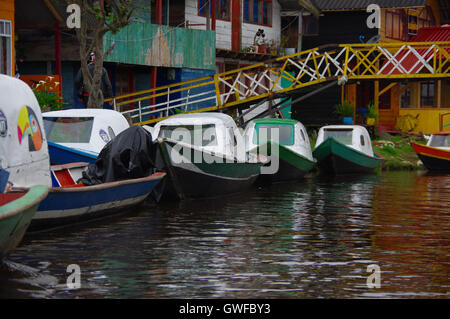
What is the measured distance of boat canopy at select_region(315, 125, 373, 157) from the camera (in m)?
29.2

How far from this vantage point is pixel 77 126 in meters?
18.7

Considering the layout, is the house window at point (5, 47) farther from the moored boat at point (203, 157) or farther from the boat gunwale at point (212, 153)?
the boat gunwale at point (212, 153)

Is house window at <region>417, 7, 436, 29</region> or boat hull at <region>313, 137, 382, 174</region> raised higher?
house window at <region>417, 7, 436, 29</region>

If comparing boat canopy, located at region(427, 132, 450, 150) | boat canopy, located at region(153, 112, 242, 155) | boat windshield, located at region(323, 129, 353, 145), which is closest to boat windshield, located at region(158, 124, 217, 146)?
boat canopy, located at region(153, 112, 242, 155)

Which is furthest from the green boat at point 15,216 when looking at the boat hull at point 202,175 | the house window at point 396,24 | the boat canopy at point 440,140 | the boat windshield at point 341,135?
the house window at point 396,24

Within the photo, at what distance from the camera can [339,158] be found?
92.6 ft

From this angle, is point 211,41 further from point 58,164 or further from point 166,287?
point 166,287

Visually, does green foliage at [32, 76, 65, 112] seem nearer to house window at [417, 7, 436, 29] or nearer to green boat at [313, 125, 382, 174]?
green boat at [313, 125, 382, 174]

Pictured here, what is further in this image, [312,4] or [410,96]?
[410,96]

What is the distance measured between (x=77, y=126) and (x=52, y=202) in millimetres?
5838

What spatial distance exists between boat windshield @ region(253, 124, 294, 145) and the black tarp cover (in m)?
8.39

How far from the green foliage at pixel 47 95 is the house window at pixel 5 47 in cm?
106

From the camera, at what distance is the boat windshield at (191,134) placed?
64.7ft

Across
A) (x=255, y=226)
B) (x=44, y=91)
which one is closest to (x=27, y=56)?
(x=44, y=91)
